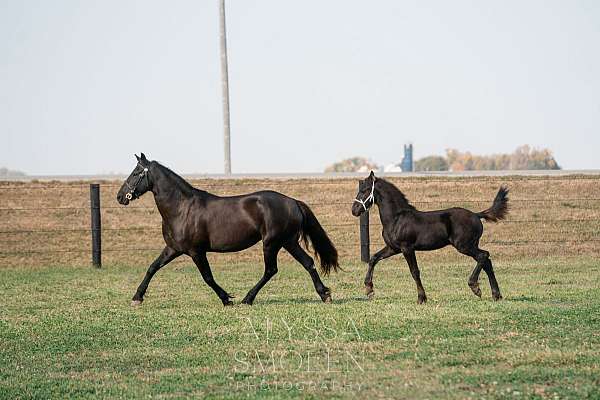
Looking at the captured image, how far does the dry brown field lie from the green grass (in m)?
7.62

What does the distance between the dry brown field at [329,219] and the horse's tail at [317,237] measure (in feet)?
27.3

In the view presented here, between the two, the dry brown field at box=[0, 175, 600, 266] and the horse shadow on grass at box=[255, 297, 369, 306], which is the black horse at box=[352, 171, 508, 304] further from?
the dry brown field at box=[0, 175, 600, 266]

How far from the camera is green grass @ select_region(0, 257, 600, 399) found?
307 inches

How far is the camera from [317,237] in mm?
13438

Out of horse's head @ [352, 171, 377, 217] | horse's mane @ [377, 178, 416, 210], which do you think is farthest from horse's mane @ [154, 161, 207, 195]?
horse's mane @ [377, 178, 416, 210]

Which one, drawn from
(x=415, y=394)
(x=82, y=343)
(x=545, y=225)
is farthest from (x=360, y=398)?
(x=545, y=225)

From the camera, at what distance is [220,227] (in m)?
13.1

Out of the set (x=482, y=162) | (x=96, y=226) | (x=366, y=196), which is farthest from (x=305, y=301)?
(x=482, y=162)

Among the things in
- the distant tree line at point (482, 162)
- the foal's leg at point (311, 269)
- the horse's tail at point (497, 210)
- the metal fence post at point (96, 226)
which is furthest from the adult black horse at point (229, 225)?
the distant tree line at point (482, 162)

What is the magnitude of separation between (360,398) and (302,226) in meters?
6.00

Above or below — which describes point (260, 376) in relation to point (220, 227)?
below

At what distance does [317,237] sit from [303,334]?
11.2ft

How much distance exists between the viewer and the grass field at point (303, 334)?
7.85m

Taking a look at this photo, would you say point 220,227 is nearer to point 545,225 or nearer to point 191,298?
point 191,298
